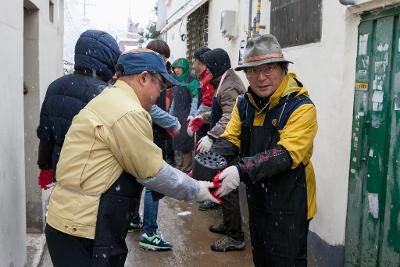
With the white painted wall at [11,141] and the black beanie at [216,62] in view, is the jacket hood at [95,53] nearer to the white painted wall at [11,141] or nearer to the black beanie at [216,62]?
the white painted wall at [11,141]

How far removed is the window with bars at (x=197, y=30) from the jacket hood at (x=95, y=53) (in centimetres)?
659

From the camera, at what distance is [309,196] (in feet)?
9.37

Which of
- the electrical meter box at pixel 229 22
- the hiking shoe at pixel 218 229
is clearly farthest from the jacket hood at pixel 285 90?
the electrical meter box at pixel 229 22

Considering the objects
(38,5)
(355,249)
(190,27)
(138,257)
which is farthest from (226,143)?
(190,27)

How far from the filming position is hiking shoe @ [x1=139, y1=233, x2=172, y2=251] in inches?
196

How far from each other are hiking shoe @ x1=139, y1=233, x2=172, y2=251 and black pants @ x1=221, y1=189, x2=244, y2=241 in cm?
71

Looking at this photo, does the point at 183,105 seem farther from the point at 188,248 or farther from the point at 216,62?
the point at 188,248

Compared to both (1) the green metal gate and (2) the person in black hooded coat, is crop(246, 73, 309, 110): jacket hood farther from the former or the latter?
(2) the person in black hooded coat

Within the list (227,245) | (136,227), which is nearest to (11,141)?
(136,227)

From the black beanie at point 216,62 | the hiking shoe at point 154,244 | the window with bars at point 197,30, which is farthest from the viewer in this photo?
the window with bars at point 197,30

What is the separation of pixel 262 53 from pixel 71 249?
62.8 inches

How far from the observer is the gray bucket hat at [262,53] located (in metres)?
2.78

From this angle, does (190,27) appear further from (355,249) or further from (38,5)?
(355,249)

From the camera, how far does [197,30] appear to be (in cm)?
1077
